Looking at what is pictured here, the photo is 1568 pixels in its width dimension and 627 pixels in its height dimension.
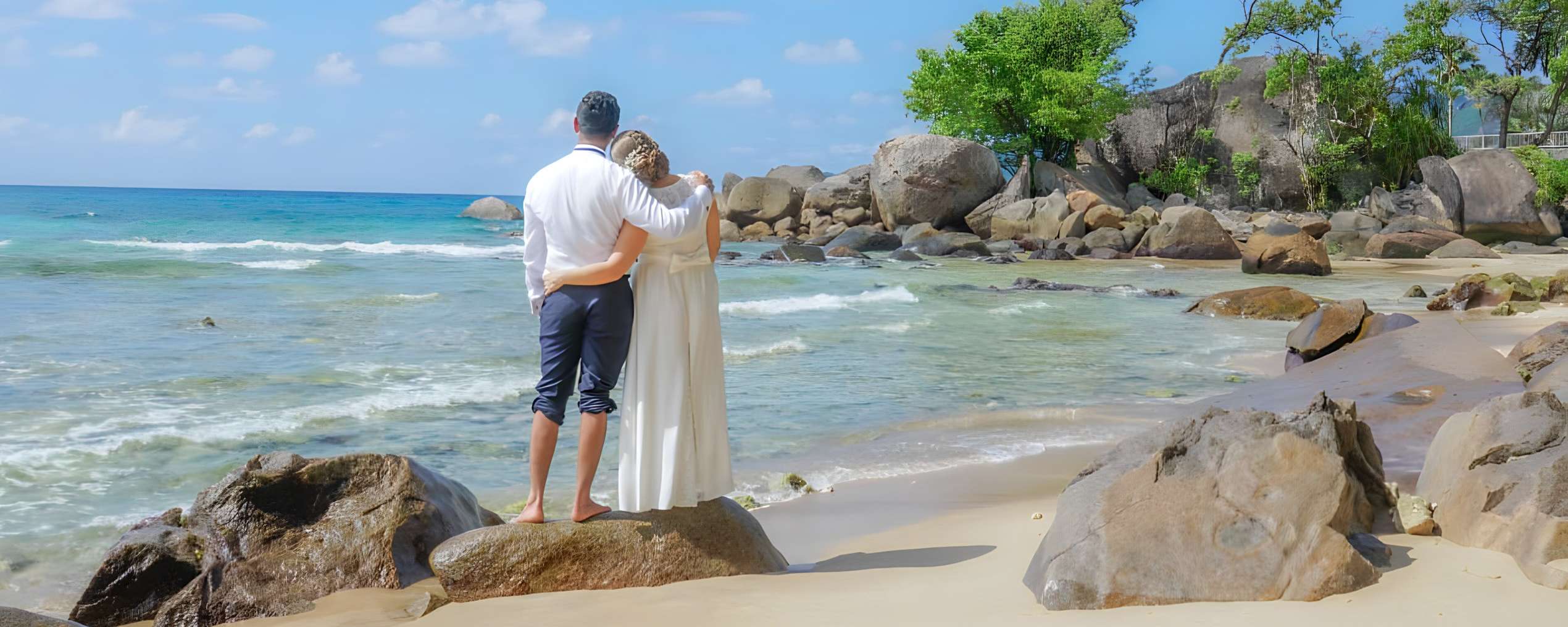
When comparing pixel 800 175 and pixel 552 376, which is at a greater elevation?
pixel 800 175

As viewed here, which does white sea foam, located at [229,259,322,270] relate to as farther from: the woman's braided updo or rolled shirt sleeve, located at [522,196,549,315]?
the woman's braided updo

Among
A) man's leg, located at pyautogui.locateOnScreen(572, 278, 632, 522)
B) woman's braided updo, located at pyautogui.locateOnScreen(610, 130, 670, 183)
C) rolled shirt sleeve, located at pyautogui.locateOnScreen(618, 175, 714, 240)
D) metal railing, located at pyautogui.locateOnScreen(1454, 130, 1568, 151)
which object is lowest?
man's leg, located at pyautogui.locateOnScreen(572, 278, 632, 522)

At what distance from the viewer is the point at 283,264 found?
24.8 meters

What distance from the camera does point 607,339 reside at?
3.98m

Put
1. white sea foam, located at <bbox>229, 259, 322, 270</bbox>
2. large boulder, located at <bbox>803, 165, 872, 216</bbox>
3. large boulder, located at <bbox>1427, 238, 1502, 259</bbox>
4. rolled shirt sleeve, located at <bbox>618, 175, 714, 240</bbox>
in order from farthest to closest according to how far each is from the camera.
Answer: large boulder, located at <bbox>803, 165, 872, 216</bbox> < large boulder, located at <bbox>1427, 238, 1502, 259</bbox> < white sea foam, located at <bbox>229, 259, 322, 270</bbox> < rolled shirt sleeve, located at <bbox>618, 175, 714, 240</bbox>

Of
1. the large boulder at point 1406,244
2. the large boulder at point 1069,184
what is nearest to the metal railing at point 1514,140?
the large boulder at point 1406,244

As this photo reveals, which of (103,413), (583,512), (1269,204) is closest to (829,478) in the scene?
(583,512)

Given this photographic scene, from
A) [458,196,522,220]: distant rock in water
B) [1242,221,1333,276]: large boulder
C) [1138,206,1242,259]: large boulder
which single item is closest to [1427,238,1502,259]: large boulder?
[1138,206,1242,259]: large boulder

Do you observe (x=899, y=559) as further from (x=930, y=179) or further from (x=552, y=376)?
(x=930, y=179)

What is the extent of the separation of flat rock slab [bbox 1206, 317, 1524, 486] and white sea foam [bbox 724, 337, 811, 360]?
4761 millimetres

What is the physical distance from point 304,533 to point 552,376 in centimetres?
118

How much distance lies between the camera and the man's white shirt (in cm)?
389

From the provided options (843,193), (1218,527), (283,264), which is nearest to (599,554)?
(1218,527)

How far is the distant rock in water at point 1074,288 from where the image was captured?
18.7 m
